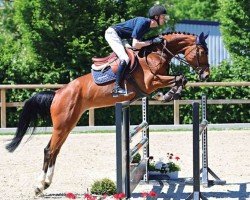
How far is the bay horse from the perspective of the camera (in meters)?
8.02

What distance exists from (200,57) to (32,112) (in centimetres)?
225

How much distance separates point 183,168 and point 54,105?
262 centimetres

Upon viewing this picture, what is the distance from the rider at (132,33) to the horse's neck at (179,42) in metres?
0.16

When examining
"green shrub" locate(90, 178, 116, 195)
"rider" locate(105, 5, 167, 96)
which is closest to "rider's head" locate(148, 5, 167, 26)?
"rider" locate(105, 5, 167, 96)

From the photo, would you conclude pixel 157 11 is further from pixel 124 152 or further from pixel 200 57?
pixel 124 152

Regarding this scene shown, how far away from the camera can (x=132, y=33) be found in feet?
26.0

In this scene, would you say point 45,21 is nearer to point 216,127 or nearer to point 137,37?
point 216,127

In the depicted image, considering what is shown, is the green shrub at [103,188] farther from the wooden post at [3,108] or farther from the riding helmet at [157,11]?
Answer: the wooden post at [3,108]

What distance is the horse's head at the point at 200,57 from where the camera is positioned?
26.7 ft

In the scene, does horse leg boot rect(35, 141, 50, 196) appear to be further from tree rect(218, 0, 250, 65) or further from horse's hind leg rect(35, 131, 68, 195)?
tree rect(218, 0, 250, 65)

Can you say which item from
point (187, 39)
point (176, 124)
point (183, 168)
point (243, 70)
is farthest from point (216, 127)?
point (187, 39)

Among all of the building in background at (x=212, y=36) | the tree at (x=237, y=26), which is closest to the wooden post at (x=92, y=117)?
the tree at (x=237, y=26)

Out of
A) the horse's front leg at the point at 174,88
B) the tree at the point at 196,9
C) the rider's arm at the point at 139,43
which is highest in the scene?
the tree at the point at 196,9

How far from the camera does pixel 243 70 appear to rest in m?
17.0
